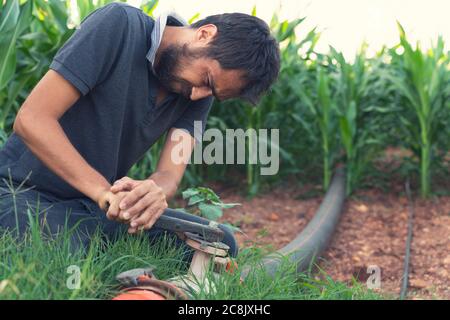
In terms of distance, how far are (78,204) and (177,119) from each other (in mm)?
461

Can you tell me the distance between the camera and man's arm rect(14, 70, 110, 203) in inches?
68.7

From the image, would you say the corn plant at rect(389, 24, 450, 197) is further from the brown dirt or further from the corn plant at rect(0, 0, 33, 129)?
the corn plant at rect(0, 0, 33, 129)

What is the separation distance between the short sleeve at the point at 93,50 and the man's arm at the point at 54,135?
0.03 m

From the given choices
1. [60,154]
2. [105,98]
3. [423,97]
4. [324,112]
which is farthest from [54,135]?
[423,97]

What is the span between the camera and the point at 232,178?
483 cm

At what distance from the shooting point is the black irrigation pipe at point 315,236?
7.47ft

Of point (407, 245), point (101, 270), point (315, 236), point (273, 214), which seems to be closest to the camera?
point (101, 270)

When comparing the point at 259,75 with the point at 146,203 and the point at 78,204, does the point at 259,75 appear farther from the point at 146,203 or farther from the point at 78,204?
the point at 78,204

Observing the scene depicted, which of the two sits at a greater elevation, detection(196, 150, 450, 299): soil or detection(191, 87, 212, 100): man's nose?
detection(191, 87, 212, 100): man's nose

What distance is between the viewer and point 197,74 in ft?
6.30

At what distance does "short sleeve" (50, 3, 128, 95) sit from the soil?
43.5 inches

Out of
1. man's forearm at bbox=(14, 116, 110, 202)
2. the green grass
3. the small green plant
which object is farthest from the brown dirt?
man's forearm at bbox=(14, 116, 110, 202)

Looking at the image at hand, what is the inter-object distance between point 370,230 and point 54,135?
2.54 metres

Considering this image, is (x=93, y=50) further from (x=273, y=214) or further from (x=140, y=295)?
(x=273, y=214)
